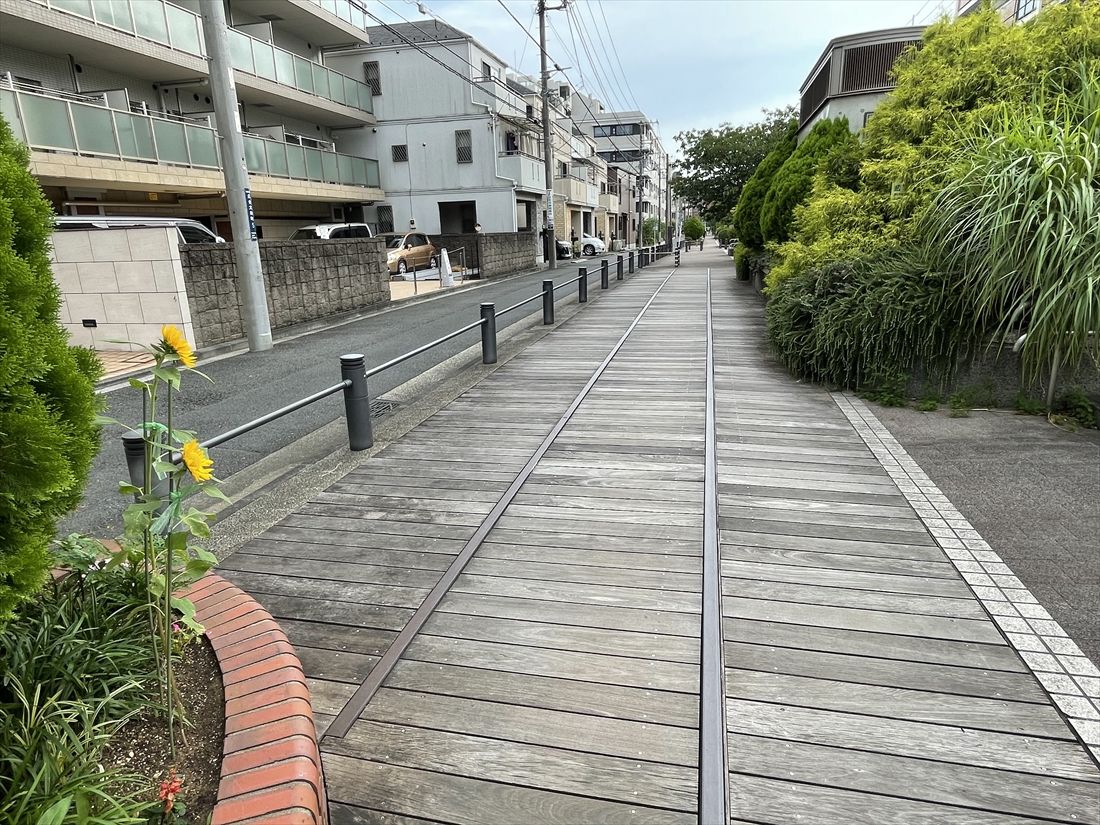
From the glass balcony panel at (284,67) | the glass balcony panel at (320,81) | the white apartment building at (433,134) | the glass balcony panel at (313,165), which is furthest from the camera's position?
the white apartment building at (433,134)

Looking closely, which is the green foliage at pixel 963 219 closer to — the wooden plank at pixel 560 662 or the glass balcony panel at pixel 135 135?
the wooden plank at pixel 560 662

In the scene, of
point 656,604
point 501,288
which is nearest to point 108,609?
point 656,604

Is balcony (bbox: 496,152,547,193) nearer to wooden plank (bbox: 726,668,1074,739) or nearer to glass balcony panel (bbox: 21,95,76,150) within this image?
glass balcony panel (bbox: 21,95,76,150)

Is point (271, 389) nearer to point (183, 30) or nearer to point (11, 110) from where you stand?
point (11, 110)

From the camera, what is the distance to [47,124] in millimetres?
11562

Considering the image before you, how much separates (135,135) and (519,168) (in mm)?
18012

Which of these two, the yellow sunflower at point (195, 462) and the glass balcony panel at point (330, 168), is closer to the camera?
the yellow sunflower at point (195, 462)

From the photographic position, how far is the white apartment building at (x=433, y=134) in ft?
90.0

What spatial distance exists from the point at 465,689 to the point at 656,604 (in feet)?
3.12

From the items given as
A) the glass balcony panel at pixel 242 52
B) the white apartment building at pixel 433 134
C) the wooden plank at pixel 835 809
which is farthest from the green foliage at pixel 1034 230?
the white apartment building at pixel 433 134

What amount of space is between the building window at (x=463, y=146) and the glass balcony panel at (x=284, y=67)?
9.21 m

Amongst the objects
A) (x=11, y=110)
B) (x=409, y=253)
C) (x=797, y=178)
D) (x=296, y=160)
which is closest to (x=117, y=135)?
(x=11, y=110)

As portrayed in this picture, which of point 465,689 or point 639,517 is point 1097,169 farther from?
point 465,689

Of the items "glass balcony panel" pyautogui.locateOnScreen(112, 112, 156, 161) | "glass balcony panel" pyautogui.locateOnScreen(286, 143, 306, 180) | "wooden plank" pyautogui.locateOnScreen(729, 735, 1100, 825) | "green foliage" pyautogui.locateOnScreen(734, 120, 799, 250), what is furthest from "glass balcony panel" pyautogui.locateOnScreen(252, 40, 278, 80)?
"wooden plank" pyautogui.locateOnScreen(729, 735, 1100, 825)
